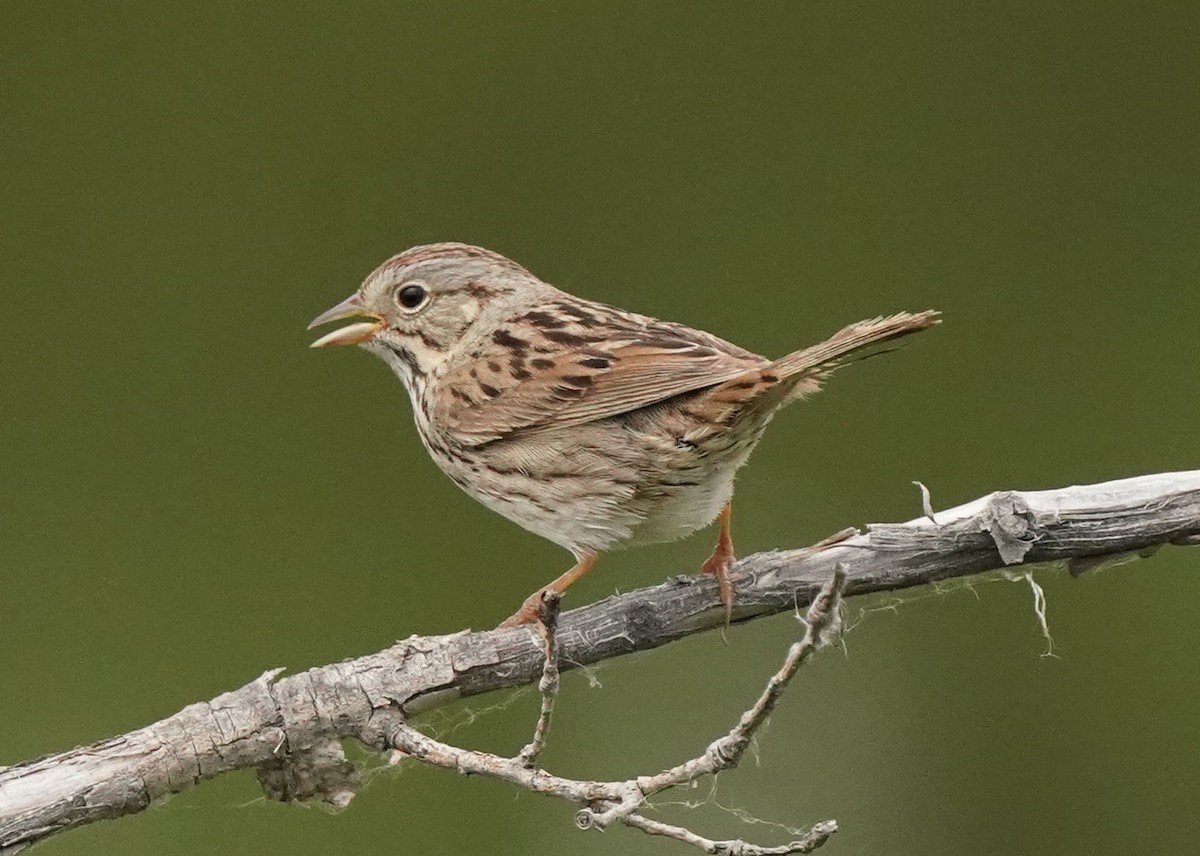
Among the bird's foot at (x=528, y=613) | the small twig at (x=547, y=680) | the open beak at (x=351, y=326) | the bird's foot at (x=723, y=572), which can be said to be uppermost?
the open beak at (x=351, y=326)

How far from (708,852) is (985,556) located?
86cm

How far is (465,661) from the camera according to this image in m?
2.74

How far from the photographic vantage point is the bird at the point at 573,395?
2975mm

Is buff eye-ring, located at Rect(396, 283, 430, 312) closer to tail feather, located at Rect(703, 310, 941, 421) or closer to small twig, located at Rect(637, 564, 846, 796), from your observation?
tail feather, located at Rect(703, 310, 941, 421)

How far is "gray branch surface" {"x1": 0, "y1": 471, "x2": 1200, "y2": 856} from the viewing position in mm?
2623

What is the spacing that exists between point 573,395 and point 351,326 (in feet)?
2.45

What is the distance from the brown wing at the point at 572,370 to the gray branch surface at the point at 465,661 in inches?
17.9

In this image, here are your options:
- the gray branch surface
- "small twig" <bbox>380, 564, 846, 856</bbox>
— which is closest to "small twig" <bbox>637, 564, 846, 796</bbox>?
"small twig" <bbox>380, 564, 846, 856</bbox>

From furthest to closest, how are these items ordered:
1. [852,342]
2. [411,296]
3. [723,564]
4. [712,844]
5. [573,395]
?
1. [411,296]
2. [573,395]
3. [723,564]
4. [852,342]
5. [712,844]

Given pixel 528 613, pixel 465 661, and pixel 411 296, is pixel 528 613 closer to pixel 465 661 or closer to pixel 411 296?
pixel 465 661

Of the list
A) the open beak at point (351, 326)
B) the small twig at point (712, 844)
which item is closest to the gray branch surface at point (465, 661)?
the small twig at point (712, 844)

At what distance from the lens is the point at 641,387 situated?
3080 millimetres

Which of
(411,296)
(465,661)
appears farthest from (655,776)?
(411,296)

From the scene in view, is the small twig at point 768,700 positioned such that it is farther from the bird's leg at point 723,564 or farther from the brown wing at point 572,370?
the brown wing at point 572,370
